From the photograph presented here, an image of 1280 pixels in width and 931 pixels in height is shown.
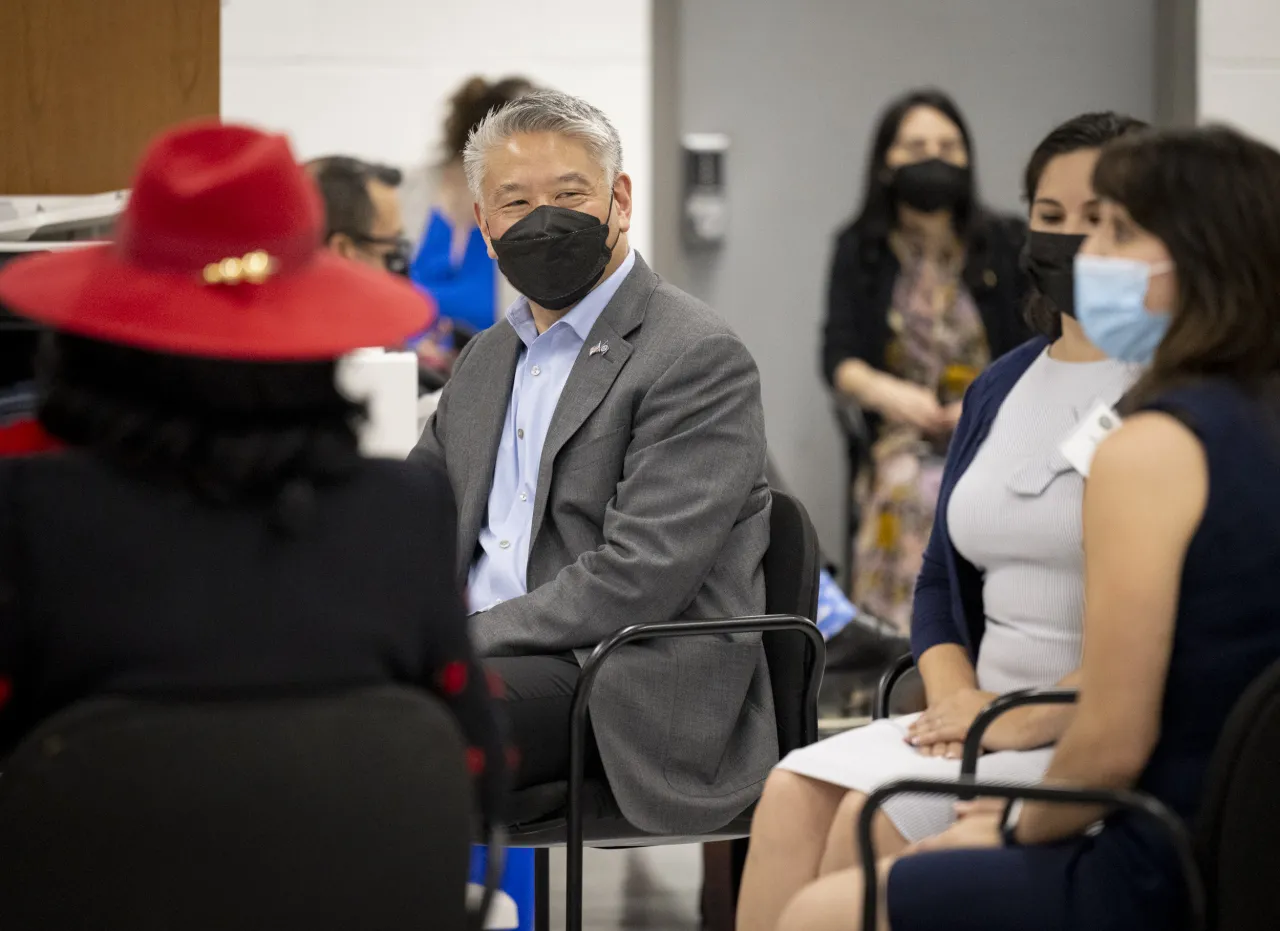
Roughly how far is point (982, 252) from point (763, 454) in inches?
78.8

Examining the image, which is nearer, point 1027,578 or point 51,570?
point 51,570

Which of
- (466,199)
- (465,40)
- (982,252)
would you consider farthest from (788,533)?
(465,40)

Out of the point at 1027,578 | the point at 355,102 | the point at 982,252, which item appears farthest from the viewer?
the point at 355,102

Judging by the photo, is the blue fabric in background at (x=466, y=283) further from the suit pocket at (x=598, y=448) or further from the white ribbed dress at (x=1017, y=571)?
the white ribbed dress at (x=1017, y=571)

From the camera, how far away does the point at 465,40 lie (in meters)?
4.95

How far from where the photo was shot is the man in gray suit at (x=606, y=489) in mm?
2289

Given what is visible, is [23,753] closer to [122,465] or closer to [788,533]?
[122,465]

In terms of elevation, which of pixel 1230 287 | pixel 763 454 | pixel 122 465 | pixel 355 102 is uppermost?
pixel 355 102

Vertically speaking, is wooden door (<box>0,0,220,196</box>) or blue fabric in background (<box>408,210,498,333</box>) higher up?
wooden door (<box>0,0,220,196</box>)

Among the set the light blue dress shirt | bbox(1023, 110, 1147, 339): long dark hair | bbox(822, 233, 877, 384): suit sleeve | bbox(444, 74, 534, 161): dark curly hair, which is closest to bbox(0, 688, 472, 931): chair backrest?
the light blue dress shirt

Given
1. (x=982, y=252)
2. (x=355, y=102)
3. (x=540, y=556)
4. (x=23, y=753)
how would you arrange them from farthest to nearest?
(x=355, y=102)
(x=982, y=252)
(x=540, y=556)
(x=23, y=753)

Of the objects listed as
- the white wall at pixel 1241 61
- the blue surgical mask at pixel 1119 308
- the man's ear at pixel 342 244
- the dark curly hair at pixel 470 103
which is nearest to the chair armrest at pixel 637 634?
the blue surgical mask at pixel 1119 308

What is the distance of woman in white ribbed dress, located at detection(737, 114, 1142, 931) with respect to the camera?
6.44ft

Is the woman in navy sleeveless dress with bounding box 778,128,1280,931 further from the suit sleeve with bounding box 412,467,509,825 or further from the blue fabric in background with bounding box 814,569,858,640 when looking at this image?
the blue fabric in background with bounding box 814,569,858,640
